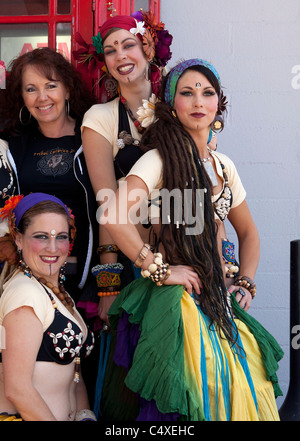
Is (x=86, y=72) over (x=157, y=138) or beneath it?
over

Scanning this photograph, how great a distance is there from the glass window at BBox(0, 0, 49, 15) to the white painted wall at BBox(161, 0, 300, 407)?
2.27 feet

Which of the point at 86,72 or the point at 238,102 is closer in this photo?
the point at 86,72

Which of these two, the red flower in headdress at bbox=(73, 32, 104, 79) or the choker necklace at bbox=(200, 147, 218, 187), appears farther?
the red flower in headdress at bbox=(73, 32, 104, 79)

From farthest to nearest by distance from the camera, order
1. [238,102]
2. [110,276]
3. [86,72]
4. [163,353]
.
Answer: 1. [238,102]
2. [86,72]
3. [110,276]
4. [163,353]

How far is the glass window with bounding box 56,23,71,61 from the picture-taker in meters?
3.28

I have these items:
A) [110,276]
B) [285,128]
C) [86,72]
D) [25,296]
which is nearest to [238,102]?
[285,128]

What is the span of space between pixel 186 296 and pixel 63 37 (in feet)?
5.58

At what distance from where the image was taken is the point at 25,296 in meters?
2.22

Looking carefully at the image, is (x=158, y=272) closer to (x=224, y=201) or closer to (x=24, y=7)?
(x=224, y=201)

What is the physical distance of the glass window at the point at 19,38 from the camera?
131 inches

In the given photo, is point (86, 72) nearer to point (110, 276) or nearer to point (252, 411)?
point (110, 276)

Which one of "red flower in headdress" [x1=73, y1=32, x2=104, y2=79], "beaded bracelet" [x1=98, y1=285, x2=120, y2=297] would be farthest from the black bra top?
"red flower in headdress" [x1=73, y1=32, x2=104, y2=79]

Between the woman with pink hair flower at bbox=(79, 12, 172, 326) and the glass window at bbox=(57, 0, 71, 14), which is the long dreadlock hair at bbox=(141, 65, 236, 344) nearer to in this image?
the woman with pink hair flower at bbox=(79, 12, 172, 326)

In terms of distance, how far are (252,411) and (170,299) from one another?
511 millimetres
